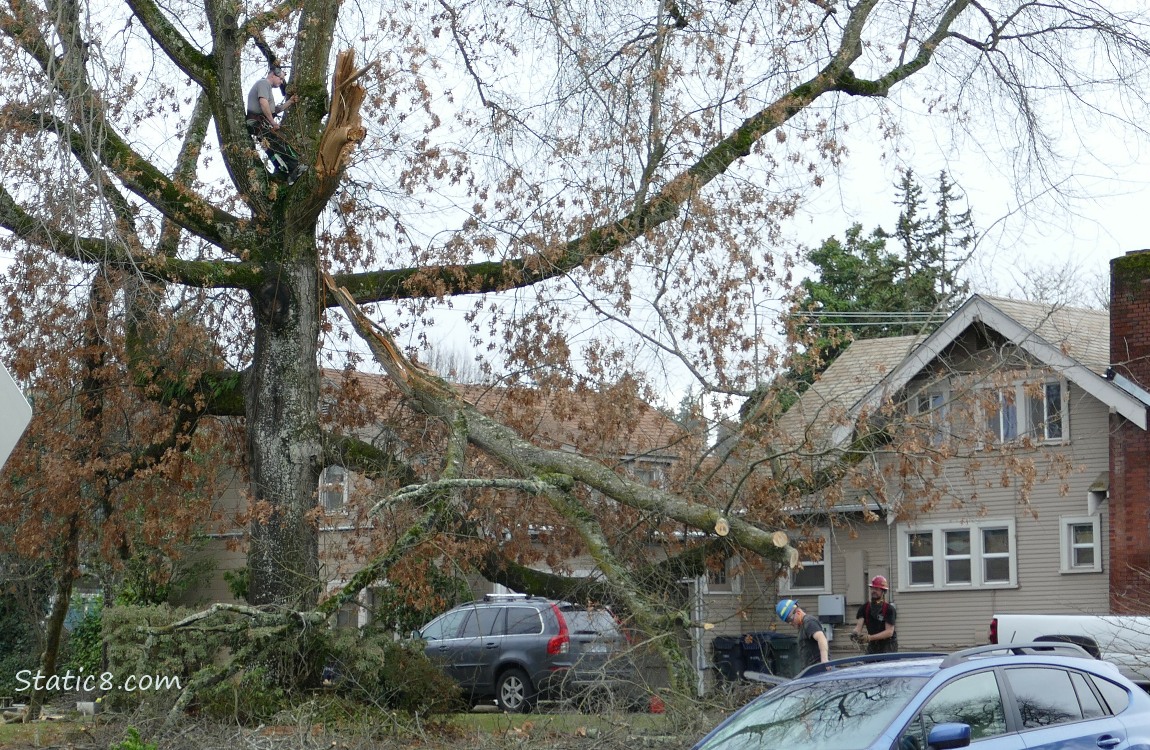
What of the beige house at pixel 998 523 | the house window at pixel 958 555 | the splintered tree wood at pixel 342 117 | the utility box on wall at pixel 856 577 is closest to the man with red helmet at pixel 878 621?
the beige house at pixel 998 523

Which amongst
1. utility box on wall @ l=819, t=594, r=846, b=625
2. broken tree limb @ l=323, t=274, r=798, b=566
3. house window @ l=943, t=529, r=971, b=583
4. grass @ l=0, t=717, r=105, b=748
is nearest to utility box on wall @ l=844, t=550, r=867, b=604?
utility box on wall @ l=819, t=594, r=846, b=625

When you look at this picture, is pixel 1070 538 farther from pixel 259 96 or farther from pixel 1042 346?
pixel 259 96

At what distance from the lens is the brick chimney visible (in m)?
20.8

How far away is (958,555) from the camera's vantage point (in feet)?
80.3

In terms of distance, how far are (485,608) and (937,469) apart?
7377 millimetres

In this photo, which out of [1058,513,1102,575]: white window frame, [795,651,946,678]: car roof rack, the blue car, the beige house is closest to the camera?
the blue car

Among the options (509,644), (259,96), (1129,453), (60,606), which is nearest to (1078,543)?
(1129,453)

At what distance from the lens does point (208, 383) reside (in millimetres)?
14977

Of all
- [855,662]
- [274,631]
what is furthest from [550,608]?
[855,662]

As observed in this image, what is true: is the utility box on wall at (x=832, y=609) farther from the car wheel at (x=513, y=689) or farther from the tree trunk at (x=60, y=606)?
the tree trunk at (x=60, y=606)

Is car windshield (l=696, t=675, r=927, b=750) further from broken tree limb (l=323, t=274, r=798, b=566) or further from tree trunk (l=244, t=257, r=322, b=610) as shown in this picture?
tree trunk (l=244, t=257, r=322, b=610)

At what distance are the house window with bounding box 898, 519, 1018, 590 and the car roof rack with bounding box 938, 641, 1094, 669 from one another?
53.6 ft

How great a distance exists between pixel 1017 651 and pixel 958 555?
57.7 ft

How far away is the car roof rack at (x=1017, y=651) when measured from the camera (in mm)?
7218
